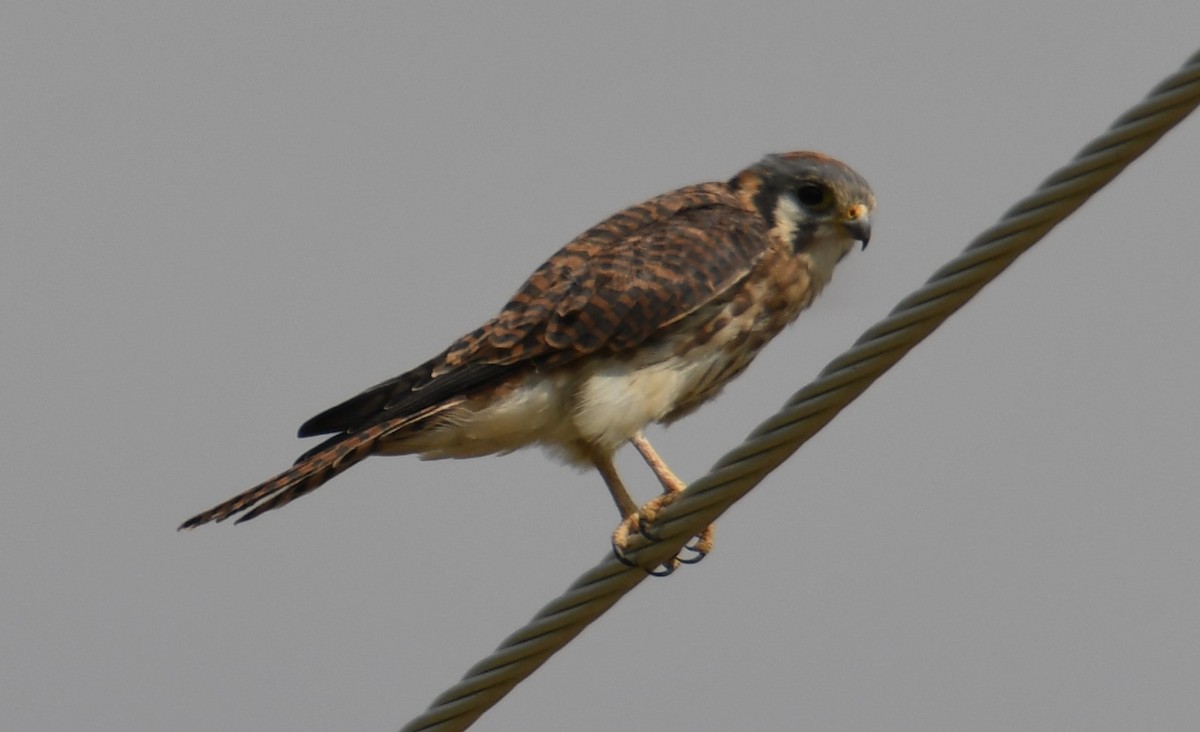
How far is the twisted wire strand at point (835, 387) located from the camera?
10.9 ft

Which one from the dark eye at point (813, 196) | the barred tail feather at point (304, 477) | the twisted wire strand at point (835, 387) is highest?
the dark eye at point (813, 196)

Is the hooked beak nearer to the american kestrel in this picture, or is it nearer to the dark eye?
the dark eye

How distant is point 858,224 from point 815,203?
15cm

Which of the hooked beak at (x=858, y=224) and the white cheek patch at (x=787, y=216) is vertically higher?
the white cheek patch at (x=787, y=216)

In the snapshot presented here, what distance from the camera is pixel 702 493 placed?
3846 millimetres

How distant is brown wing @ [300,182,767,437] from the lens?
534cm

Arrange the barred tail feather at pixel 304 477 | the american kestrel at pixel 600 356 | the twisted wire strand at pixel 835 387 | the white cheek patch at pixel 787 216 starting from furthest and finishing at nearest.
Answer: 1. the white cheek patch at pixel 787 216
2. the american kestrel at pixel 600 356
3. the barred tail feather at pixel 304 477
4. the twisted wire strand at pixel 835 387

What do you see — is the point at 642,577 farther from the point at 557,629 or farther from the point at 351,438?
the point at 351,438

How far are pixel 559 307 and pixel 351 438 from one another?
67 centimetres

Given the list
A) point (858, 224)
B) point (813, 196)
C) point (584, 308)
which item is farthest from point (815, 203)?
point (584, 308)

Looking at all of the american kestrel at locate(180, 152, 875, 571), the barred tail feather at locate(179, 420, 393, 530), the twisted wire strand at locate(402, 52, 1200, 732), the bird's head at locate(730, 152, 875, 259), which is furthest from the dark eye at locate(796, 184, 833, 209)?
the twisted wire strand at locate(402, 52, 1200, 732)

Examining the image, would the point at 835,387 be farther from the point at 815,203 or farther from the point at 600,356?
the point at 815,203

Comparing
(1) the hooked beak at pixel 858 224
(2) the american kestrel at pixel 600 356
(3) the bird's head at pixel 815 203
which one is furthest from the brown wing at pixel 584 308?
(1) the hooked beak at pixel 858 224

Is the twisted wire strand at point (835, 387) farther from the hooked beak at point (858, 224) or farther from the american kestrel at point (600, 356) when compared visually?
the hooked beak at point (858, 224)
